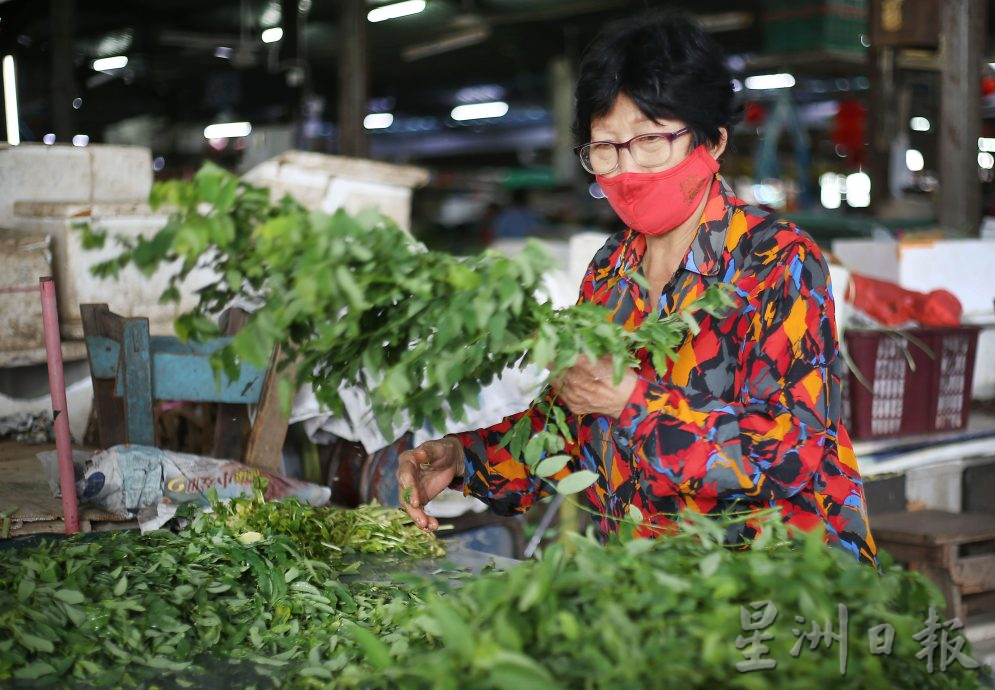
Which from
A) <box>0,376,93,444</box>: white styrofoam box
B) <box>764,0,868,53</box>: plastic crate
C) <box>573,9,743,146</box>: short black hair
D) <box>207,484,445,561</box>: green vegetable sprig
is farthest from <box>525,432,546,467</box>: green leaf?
<box>764,0,868,53</box>: plastic crate

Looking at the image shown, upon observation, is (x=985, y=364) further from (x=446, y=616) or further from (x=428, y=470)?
(x=446, y=616)

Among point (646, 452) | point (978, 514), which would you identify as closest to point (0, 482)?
point (646, 452)

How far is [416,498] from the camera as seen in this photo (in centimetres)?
199

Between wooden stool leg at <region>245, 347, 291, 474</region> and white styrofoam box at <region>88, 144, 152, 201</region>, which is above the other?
white styrofoam box at <region>88, 144, 152, 201</region>

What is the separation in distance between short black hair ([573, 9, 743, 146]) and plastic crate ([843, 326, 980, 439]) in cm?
205

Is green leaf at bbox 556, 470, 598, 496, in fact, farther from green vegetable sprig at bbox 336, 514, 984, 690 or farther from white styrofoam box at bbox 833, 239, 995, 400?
white styrofoam box at bbox 833, 239, 995, 400

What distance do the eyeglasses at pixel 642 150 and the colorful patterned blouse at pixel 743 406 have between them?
0.48ft

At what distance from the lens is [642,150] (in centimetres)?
181

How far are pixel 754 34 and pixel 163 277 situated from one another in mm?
10302

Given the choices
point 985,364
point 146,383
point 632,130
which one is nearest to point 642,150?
point 632,130

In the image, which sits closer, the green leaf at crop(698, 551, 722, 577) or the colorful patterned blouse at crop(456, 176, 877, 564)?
the green leaf at crop(698, 551, 722, 577)

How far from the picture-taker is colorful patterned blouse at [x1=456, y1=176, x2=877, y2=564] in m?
1.60

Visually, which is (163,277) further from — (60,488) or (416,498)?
(416,498)

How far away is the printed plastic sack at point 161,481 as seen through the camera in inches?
101
